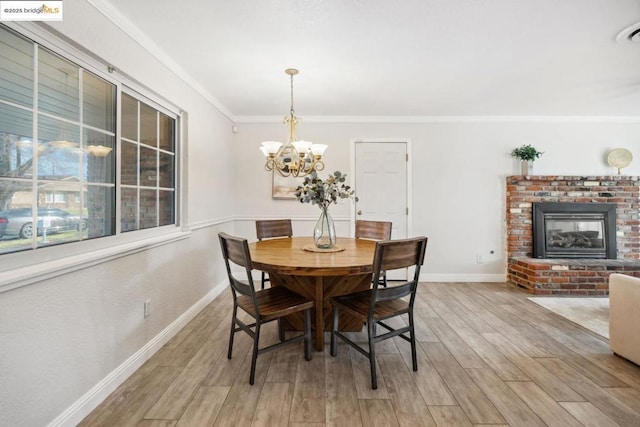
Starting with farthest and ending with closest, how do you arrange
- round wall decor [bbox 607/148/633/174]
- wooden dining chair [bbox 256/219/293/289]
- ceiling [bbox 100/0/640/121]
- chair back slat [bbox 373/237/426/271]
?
round wall decor [bbox 607/148/633/174] → wooden dining chair [bbox 256/219/293/289] → ceiling [bbox 100/0/640/121] → chair back slat [bbox 373/237/426/271]

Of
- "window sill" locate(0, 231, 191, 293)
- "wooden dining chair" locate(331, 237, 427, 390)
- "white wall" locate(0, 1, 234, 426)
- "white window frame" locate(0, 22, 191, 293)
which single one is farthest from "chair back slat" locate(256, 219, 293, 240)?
"wooden dining chair" locate(331, 237, 427, 390)

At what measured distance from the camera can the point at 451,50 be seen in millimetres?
2383

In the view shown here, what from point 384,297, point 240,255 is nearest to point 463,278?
point 384,297

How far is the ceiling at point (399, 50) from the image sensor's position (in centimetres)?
188

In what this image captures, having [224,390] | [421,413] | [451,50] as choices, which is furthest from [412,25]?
[224,390]

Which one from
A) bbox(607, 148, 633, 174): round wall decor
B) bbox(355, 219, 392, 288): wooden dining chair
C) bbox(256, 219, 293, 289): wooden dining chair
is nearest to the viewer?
bbox(355, 219, 392, 288): wooden dining chair

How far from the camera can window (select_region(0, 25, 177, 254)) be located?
4.43 ft

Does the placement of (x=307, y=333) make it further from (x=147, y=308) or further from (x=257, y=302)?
(x=147, y=308)

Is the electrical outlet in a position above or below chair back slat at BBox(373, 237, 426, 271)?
below

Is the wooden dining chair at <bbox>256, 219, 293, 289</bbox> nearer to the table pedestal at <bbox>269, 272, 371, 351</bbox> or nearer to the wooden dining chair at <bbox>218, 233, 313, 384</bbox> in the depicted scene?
the table pedestal at <bbox>269, 272, 371, 351</bbox>

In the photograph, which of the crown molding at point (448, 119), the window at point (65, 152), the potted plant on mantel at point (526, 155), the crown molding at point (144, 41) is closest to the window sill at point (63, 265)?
the window at point (65, 152)

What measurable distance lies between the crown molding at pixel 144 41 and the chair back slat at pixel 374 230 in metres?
2.14

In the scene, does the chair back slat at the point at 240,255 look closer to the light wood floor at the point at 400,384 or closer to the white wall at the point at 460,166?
the light wood floor at the point at 400,384

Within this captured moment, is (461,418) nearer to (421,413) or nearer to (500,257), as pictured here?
(421,413)
